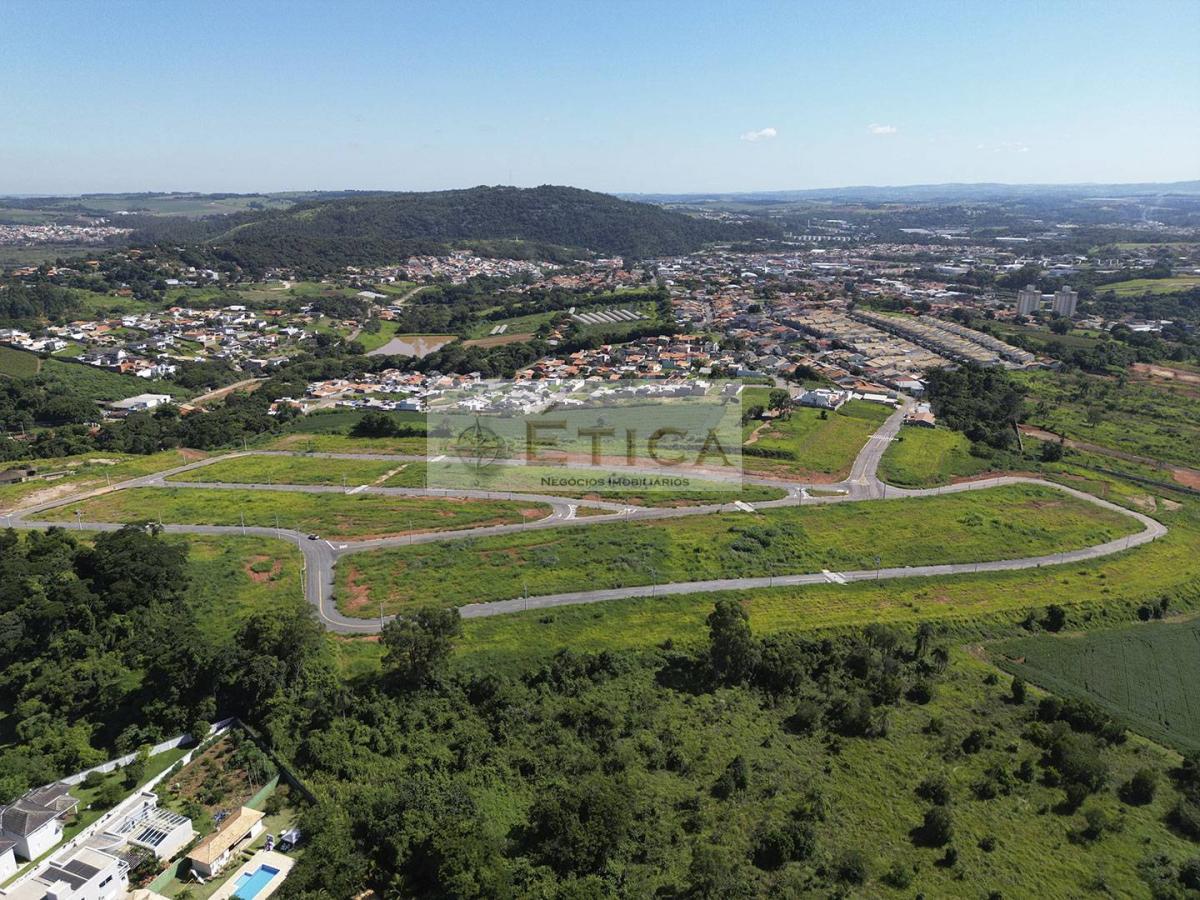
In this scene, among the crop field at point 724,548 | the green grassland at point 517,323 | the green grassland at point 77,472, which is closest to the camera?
the crop field at point 724,548

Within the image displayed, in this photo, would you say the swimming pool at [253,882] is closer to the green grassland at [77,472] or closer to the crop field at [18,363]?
the green grassland at [77,472]

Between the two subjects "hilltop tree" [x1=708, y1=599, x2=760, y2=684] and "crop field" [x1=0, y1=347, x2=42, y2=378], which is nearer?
"hilltop tree" [x1=708, y1=599, x2=760, y2=684]

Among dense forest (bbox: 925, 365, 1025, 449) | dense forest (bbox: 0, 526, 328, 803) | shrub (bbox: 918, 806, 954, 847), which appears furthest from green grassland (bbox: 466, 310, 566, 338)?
shrub (bbox: 918, 806, 954, 847)

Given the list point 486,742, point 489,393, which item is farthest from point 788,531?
point 489,393

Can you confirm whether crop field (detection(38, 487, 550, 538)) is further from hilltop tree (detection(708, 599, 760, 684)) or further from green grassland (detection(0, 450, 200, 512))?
hilltop tree (detection(708, 599, 760, 684))

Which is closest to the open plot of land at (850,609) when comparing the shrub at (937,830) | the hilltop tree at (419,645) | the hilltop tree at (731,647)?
the hilltop tree at (419,645)

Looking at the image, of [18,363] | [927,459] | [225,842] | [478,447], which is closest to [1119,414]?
[927,459]

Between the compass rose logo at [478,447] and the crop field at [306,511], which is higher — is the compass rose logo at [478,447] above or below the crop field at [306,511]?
above
